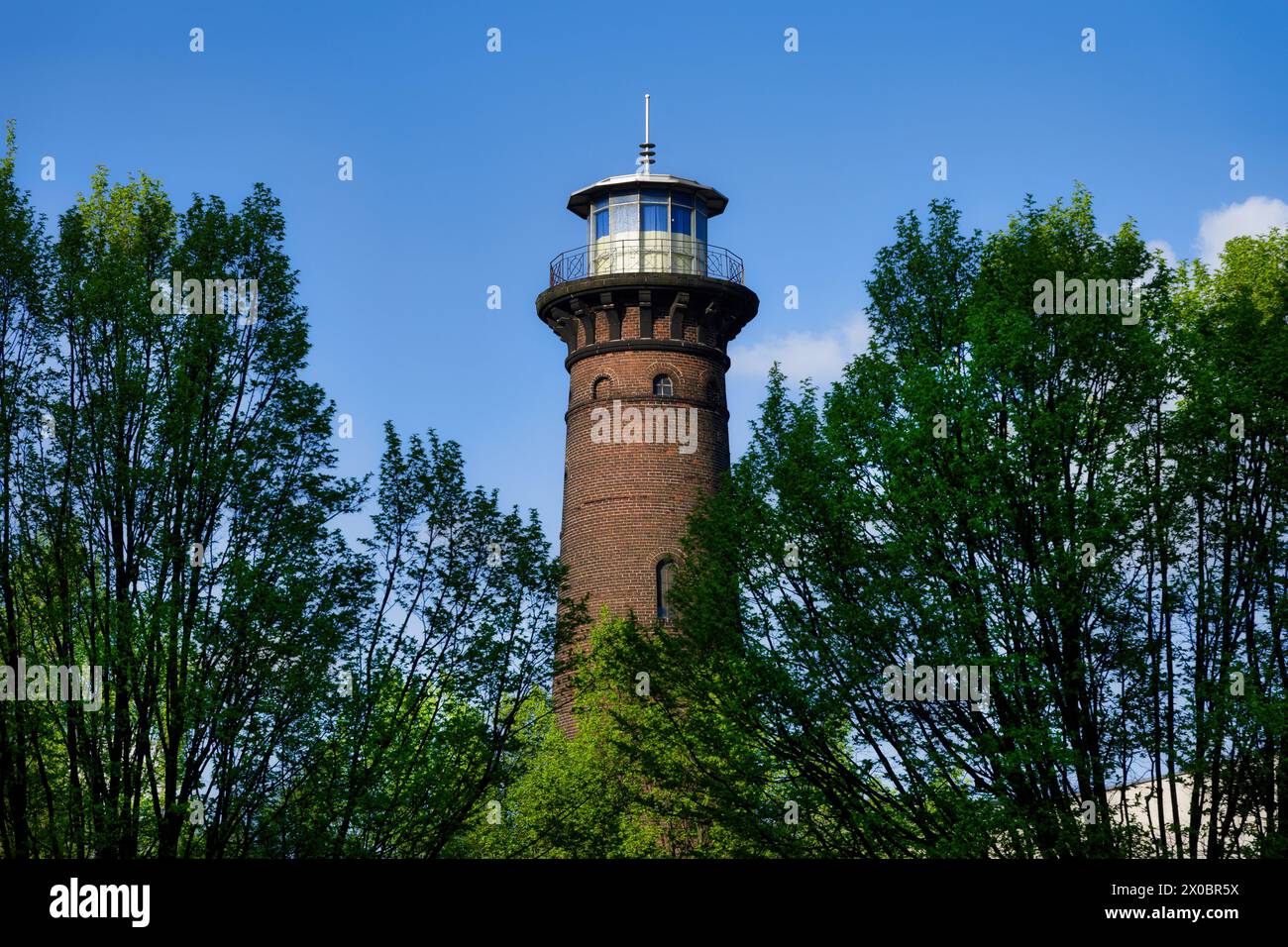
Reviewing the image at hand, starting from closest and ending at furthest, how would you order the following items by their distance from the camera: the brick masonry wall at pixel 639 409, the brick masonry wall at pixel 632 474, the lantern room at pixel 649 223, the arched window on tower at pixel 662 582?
the arched window on tower at pixel 662 582, the brick masonry wall at pixel 632 474, the brick masonry wall at pixel 639 409, the lantern room at pixel 649 223

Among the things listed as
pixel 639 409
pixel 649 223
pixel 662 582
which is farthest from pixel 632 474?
pixel 649 223

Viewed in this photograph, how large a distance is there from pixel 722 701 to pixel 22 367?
12432mm

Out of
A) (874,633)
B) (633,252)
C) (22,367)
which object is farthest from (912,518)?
(633,252)

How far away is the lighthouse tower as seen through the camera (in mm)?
48125

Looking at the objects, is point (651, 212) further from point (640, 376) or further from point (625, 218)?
point (640, 376)

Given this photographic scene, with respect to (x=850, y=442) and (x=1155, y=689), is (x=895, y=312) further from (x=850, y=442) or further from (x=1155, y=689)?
(x=1155, y=689)

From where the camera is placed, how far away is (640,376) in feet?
163

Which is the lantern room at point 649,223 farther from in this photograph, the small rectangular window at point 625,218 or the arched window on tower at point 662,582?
the arched window on tower at point 662,582

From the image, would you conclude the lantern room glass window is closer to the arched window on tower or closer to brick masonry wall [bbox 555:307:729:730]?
brick masonry wall [bbox 555:307:729:730]

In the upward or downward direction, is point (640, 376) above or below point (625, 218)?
below

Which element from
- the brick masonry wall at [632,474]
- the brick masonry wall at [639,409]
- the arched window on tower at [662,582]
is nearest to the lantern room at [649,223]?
the brick masonry wall at [639,409]

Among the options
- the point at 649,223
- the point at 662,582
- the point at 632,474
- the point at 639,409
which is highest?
the point at 649,223

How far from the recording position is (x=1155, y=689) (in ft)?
82.2

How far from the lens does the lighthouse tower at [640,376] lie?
158 ft
